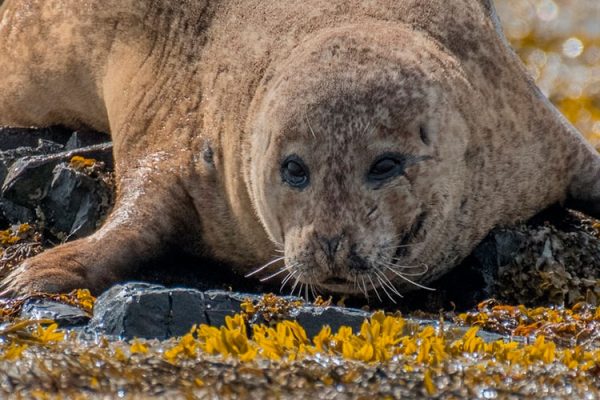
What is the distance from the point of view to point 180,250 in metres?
7.12

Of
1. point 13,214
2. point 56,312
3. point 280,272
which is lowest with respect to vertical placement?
point 56,312

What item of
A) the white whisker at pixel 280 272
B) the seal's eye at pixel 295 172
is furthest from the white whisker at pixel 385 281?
the seal's eye at pixel 295 172

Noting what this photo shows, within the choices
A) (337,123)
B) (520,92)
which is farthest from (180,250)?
(520,92)

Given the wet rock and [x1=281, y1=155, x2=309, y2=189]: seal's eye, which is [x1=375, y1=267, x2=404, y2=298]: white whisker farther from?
the wet rock

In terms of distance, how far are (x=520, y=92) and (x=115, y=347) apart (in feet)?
12.2

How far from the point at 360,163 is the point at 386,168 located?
0.45ft

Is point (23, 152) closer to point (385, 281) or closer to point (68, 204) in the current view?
point (68, 204)

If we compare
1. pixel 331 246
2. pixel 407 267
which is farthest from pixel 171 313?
pixel 407 267

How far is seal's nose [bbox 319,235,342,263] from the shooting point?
5.72m

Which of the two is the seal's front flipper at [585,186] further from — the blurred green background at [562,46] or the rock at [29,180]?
the blurred green background at [562,46]

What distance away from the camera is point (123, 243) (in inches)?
264

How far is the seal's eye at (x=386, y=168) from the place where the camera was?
593 cm

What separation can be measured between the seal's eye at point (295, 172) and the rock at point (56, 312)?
1224mm

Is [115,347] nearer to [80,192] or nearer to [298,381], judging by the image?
[298,381]
